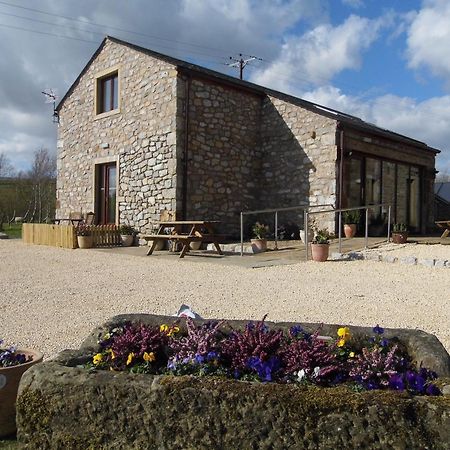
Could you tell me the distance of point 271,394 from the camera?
66.4 inches

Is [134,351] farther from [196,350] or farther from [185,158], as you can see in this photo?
[185,158]

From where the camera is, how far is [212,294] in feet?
20.1

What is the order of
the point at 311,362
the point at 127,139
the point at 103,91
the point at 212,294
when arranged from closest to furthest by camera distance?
the point at 311,362
the point at 212,294
the point at 127,139
the point at 103,91

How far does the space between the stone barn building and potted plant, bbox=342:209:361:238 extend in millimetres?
338

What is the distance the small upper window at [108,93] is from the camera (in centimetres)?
1524

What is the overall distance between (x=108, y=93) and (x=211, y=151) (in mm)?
4871

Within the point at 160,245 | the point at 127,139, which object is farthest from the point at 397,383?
the point at 127,139

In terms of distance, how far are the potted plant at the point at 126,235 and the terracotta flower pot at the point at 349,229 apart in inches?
236

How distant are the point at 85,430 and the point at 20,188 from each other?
29176mm

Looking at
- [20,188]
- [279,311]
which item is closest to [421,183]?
[279,311]

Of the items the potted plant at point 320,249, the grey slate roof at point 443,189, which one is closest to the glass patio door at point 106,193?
the potted plant at point 320,249

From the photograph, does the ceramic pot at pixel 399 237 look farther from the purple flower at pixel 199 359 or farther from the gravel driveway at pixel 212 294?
the purple flower at pixel 199 359

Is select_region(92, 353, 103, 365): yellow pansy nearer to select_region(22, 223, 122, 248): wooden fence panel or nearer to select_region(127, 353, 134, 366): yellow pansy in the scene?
select_region(127, 353, 134, 366): yellow pansy

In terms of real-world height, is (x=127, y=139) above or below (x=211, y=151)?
above
